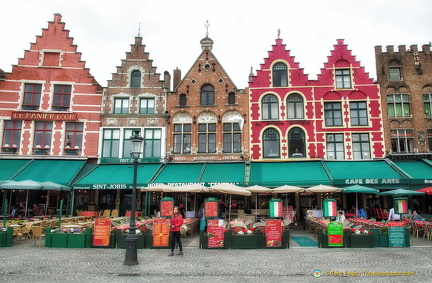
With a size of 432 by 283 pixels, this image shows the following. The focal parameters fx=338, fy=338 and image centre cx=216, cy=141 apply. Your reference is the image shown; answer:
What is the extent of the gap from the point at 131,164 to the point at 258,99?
32.4 ft

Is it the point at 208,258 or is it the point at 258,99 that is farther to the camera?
the point at 258,99

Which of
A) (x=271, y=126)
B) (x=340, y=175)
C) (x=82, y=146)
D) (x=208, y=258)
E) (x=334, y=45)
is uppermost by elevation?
(x=334, y=45)

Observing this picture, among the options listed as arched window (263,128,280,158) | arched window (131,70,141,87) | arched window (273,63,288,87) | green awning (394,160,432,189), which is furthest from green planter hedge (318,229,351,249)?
arched window (131,70,141,87)

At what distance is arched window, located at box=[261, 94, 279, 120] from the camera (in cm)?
2367

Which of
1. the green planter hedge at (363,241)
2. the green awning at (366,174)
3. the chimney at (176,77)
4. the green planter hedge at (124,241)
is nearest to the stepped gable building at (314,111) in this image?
the green awning at (366,174)

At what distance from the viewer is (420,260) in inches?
416

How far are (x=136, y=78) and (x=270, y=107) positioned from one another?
9887mm

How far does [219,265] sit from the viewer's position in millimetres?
10062

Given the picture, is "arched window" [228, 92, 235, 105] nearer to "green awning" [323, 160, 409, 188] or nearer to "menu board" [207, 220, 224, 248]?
"green awning" [323, 160, 409, 188]

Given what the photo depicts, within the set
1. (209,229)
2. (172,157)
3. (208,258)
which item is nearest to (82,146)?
(172,157)

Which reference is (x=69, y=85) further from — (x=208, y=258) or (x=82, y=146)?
(x=208, y=258)

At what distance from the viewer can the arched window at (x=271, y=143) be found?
23062 mm

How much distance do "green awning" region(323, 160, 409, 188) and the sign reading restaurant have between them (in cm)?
1778

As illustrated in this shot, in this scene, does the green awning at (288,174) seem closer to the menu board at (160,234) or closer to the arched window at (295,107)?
the arched window at (295,107)
